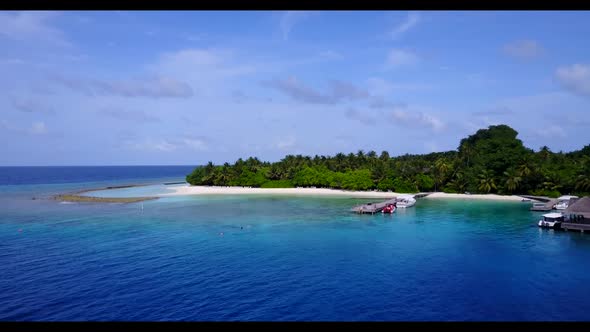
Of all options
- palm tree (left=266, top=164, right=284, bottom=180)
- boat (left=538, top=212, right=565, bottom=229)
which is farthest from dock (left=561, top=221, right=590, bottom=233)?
palm tree (left=266, top=164, right=284, bottom=180)

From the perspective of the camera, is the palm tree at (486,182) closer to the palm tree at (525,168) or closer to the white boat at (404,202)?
the palm tree at (525,168)

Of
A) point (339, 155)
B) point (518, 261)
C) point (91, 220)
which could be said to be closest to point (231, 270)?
point (518, 261)

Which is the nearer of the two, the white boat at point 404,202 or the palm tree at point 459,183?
the white boat at point 404,202

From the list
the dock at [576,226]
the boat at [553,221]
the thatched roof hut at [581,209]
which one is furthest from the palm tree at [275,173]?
the dock at [576,226]

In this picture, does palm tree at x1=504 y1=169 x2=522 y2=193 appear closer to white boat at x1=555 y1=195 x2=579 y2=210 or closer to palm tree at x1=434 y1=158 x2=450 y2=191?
white boat at x1=555 y1=195 x2=579 y2=210

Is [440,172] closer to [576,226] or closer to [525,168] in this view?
[525,168]

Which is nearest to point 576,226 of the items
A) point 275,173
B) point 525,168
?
point 525,168

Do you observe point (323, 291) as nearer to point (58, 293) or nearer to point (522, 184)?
point (58, 293)
